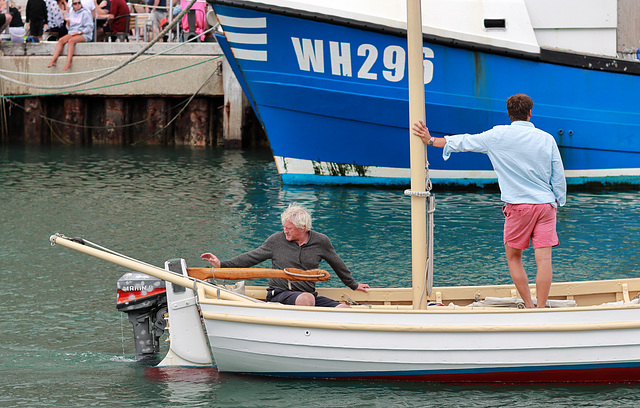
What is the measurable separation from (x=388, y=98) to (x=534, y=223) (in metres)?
7.69

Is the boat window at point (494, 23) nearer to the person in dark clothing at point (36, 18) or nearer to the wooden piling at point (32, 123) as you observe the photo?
the person in dark clothing at point (36, 18)

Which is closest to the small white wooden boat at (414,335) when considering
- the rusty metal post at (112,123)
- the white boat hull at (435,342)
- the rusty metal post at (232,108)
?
the white boat hull at (435,342)

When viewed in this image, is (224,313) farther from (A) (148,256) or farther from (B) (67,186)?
(B) (67,186)

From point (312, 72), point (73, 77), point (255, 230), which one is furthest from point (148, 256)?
point (73, 77)

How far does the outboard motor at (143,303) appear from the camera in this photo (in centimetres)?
647

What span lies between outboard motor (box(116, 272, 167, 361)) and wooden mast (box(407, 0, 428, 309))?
1.74 m

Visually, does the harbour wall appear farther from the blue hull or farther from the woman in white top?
the blue hull

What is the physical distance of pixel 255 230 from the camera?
11.3 meters

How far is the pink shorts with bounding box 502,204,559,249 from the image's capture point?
6242mm

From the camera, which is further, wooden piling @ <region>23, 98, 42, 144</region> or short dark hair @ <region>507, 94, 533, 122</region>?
wooden piling @ <region>23, 98, 42, 144</region>

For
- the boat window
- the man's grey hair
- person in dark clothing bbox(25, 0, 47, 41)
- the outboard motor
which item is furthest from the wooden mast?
person in dark clothing bbox(25, 0, 47, 41)

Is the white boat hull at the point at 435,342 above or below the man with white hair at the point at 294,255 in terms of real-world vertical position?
below

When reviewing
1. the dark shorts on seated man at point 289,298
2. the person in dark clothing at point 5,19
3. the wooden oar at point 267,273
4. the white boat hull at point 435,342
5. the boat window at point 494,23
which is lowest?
the white boat hull at point 435,342

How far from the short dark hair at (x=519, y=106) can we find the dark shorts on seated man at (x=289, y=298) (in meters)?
1.77
